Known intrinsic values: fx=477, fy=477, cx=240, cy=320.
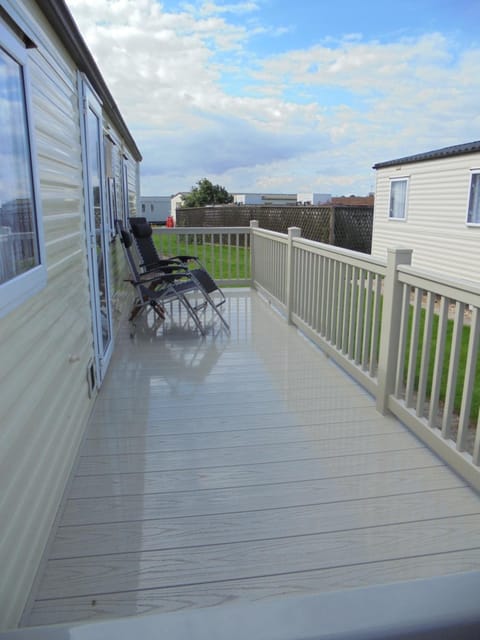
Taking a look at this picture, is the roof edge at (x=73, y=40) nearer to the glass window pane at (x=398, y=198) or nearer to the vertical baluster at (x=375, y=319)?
the vertical baluster at (x=375, y=319)

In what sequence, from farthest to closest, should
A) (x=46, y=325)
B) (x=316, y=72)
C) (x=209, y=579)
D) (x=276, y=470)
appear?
(x=316, y=72), (x=276, y=470), (x=46, y=325), (x=209, y=579)

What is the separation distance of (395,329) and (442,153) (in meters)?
7.57

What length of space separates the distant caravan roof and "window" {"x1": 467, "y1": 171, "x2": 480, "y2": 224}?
0.43 metres

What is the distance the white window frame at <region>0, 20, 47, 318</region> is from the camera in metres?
1.49

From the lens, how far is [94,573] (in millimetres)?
1691

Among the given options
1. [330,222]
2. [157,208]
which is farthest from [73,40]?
[157,208]

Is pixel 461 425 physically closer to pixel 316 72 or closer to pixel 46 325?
pixel 46 325

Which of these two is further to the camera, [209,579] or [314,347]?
[314,347]

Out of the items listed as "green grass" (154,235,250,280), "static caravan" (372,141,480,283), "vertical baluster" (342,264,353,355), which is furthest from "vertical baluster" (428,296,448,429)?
"static caravan" (372,141,480,283)

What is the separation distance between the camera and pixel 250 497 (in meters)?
2.13

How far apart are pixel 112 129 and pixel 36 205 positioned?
12.2 feet

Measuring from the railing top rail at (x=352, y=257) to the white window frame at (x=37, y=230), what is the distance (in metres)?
1.94

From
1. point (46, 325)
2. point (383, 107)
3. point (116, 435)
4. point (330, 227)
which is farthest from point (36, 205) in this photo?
point (383, 107)

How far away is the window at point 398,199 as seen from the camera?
10664 millimetres
